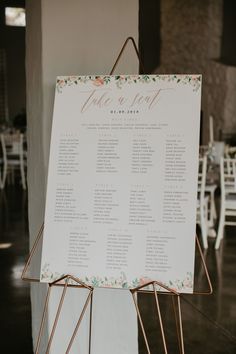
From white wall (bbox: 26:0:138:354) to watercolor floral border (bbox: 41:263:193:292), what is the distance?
40 centimetres

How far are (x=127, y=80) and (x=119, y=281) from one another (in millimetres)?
785

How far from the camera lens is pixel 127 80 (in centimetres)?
208

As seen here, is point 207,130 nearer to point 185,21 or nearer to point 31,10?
point 185,21

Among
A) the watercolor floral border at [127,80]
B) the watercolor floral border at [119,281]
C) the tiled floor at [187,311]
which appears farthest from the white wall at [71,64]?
the tiled floor at [187,311]

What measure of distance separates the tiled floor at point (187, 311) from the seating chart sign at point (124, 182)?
1.13 metres

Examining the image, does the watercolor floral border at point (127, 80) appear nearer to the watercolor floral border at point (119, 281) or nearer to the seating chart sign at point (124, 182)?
the seating chart sign at point (124, 182)

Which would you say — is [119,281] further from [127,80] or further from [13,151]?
[13,151]

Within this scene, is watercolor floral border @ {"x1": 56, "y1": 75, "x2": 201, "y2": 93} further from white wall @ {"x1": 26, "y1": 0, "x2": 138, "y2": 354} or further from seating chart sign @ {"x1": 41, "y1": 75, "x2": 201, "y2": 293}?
white wall @ {"x1": 26, "y1": 0, "x2": 138, "y2": 354}

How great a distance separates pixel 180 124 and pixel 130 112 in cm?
21

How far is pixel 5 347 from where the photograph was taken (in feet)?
9.78

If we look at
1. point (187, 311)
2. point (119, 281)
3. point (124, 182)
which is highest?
point (124, 182)

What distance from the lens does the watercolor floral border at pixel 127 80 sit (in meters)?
2.02

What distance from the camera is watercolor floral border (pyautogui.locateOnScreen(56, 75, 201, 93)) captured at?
79.6 inches

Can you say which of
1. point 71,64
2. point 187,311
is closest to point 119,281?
point 71,64
